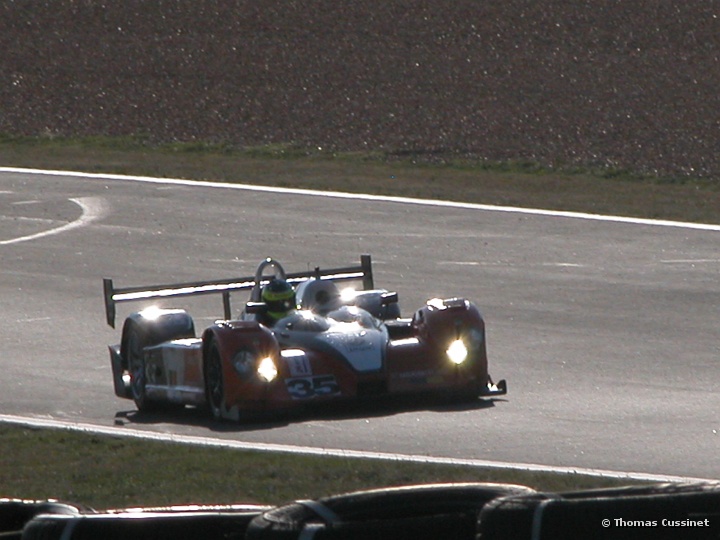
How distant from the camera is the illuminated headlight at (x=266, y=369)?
11.1 metres

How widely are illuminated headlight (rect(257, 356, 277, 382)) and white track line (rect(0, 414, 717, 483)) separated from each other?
0.67 meters

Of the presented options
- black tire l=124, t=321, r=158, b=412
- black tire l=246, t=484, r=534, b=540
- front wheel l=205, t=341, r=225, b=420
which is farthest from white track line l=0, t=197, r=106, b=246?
black tire l=246, t=484, r=534, b=540

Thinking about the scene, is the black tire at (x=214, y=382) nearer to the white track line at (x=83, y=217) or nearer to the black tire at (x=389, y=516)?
the black tire at (x=389, y=516)

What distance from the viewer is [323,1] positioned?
40875mm

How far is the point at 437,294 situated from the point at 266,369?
5.56 meters

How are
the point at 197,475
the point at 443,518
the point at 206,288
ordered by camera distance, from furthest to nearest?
the point at 206,288 → the point at 197,475 → the point at 443,518

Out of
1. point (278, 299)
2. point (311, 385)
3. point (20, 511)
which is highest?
point (278, 299)

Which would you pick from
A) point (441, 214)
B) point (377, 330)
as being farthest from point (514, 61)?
point (377, 330)

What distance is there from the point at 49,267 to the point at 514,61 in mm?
19042

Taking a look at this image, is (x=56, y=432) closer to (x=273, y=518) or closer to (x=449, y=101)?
(x=273, y=518)

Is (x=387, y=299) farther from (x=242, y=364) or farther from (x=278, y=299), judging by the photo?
(x=242, y=364)

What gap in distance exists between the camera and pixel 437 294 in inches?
650

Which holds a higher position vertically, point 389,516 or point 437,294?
point 389,516

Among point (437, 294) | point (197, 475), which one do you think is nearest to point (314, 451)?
point (197, 475)
